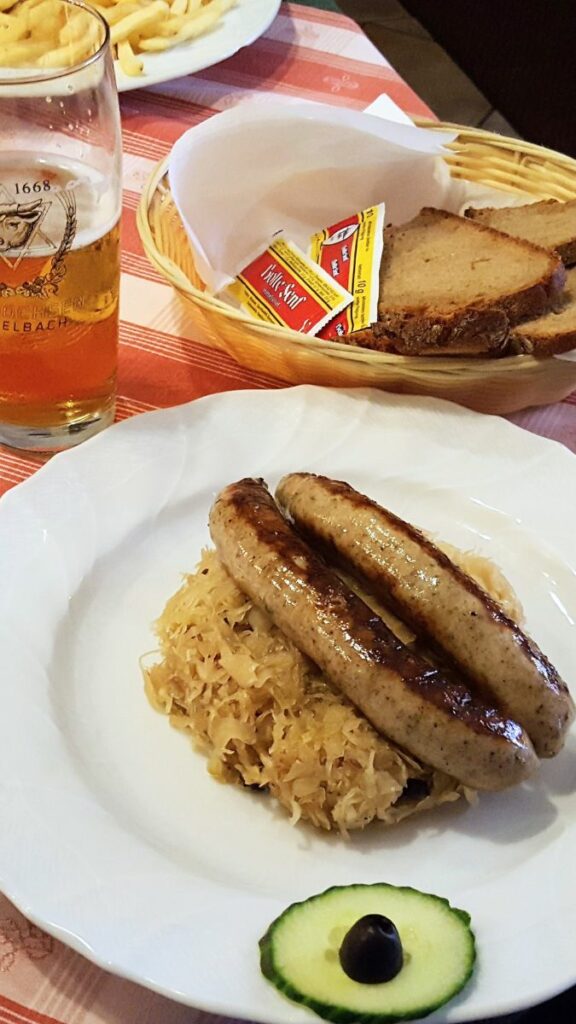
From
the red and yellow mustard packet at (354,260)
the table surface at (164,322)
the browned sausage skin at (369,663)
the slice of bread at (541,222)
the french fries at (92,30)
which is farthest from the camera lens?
the slice of bread at (541,222)

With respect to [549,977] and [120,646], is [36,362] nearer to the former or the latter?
[120,646]

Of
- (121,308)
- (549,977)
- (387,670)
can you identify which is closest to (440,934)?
(549,977)

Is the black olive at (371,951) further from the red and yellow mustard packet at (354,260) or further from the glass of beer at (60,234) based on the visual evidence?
the red and yellow mustard packet at (354,260)

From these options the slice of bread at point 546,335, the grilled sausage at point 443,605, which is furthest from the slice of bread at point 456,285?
the grilled sausage at point 443,605

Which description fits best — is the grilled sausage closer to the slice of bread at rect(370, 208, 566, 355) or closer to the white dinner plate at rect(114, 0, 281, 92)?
the slice of bread at rect(370, 208, 566, 355)

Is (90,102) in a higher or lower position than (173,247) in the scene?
higher

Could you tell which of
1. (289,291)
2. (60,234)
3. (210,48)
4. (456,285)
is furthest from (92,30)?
(210,48)
